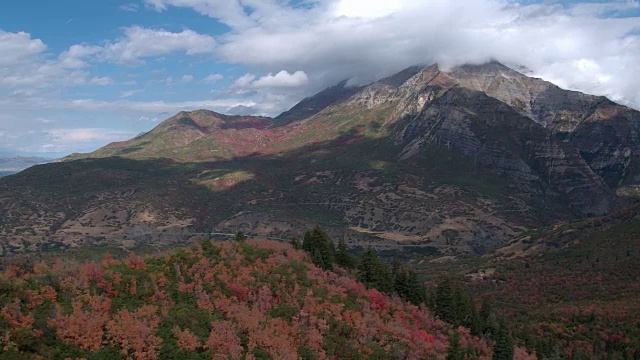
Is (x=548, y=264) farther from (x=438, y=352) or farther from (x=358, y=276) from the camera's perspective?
(x=438, y=352)

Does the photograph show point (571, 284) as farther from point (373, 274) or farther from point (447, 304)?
point (373, 274)

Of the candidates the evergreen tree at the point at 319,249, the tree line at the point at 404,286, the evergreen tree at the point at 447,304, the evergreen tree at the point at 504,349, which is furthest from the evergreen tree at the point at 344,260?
the evergreen tree at the point at 504,349

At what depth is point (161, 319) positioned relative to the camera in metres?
32.8

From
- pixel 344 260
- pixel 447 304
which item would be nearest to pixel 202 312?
pixel 344 260

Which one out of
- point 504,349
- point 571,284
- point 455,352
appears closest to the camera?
point 455,352

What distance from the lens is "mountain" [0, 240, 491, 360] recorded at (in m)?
28.7

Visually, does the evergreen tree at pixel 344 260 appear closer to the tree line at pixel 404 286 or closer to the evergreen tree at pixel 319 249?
the tree line at pixel 404 286

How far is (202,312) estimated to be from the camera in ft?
118

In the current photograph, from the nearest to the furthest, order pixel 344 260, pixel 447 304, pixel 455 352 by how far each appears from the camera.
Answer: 1. pixel 455 352
2. pixel 447 304
3. pixel 344 260

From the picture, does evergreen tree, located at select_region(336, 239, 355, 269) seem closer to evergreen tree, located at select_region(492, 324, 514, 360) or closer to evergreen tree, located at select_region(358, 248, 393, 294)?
evergreen tree, located at select_region(358, 248, 393, 294)

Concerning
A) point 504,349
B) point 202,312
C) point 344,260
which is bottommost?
point 504,349

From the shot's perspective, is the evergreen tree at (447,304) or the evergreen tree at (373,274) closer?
the evergreen tree at (373,274)

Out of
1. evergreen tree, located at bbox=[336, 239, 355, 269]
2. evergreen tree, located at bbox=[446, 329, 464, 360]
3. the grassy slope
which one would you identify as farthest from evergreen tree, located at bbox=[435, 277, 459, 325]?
evergreen tree, located at bbox=[446, 329, 464, 360]

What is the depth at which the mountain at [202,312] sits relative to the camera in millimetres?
28703
